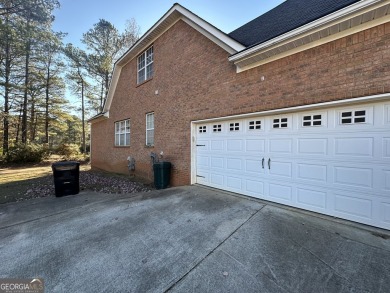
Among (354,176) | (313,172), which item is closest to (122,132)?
(313,172)

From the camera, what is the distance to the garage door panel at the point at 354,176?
341 centimetres

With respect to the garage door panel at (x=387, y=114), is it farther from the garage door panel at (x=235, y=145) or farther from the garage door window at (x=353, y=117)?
the garage door panel at (x=235, y=145)

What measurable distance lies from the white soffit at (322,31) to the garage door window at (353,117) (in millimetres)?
1515

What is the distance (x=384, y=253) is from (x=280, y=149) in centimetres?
249

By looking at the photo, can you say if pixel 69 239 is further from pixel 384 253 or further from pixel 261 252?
pixel 384 253

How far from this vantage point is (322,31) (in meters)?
3.67

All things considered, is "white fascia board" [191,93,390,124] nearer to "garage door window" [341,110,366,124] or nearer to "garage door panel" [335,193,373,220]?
"garage door window" [341,110,366,124]

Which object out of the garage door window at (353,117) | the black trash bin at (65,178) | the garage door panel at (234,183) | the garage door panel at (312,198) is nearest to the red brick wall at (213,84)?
the garage door window at (353,117)

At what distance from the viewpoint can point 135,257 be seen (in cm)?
269

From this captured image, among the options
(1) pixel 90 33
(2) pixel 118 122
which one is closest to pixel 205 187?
(2) pixel 118 122

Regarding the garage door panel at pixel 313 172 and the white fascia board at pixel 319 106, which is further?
the garage door panel at pixel 313 172

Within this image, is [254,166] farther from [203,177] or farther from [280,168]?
[203,177]

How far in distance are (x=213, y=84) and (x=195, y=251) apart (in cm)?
484

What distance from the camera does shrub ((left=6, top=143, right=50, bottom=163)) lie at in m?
16.3
